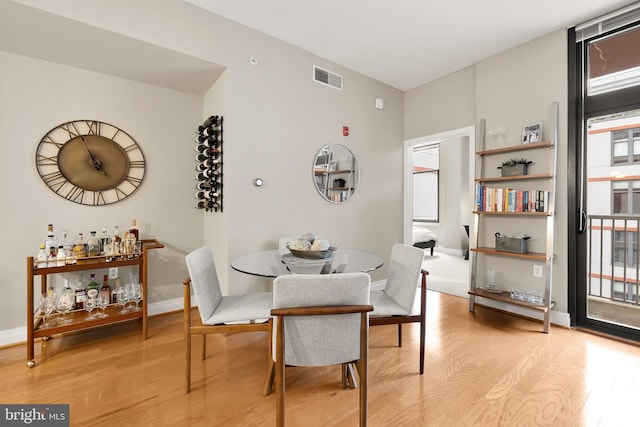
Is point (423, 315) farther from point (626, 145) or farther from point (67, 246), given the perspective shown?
point (67, 246)

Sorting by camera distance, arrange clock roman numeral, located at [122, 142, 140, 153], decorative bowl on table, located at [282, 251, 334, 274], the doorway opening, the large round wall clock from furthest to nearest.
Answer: the doorway opening < clock roman numeral, located at [122, 142, 140, 153] < the large round wall clock < decorative bowl on table, located at [282, 251, 334, 274]

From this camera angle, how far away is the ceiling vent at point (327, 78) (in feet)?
10.9

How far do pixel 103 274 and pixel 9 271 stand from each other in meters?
0.65

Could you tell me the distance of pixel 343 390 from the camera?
6.13 feet

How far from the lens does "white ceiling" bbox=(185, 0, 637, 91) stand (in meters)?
Answer: 2.50

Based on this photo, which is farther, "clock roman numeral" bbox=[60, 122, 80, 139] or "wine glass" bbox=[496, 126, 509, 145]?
"wine glass" bbox=[496, 126, 509, 145]

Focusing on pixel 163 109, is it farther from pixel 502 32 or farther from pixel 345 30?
pixel 502 32

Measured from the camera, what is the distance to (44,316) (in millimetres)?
2287

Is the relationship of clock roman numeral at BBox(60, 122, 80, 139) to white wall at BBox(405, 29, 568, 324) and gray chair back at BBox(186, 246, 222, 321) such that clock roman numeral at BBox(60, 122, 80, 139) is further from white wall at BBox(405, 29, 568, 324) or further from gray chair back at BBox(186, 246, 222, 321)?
white wall at BBox(405, 29, 568, 324)

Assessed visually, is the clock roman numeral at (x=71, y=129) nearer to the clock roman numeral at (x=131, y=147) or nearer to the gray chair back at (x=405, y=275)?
the clock roman numeral at (x=131, y=147)

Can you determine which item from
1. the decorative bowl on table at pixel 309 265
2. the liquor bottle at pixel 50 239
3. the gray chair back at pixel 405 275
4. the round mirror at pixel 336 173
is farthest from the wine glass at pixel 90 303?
the gray chair back at pixel 405 275

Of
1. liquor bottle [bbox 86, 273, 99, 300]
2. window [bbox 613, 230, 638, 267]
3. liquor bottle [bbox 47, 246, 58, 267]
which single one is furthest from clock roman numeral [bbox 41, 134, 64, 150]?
window [bbox 613, 230, 638, 267]

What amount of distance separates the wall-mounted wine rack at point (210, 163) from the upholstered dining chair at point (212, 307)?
0.92 m

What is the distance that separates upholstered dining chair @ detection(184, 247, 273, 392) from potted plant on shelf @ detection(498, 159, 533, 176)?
2.78 meters
